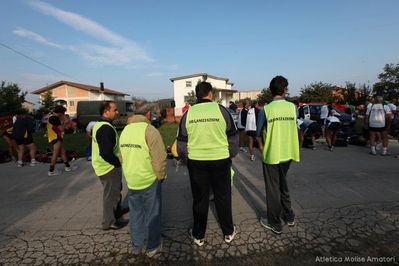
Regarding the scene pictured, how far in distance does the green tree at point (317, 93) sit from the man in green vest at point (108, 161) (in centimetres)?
3267

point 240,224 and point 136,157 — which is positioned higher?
point 136,157

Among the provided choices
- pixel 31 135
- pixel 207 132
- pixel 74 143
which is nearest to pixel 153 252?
pixel 207 132

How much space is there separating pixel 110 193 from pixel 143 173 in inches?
38.2

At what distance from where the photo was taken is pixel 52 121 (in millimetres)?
6238

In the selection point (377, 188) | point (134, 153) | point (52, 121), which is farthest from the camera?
point (52, 121)

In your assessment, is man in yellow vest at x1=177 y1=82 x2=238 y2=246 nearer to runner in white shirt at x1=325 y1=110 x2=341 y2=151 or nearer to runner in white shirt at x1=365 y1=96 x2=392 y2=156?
runner in white shirt at x1=365 y1=96 x2=392 y2=156

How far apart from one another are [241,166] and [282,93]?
367cm

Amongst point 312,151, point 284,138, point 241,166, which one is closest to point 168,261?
point 284,138

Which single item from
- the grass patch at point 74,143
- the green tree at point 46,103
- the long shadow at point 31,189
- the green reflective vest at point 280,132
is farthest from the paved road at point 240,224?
the green tree at point 46,103

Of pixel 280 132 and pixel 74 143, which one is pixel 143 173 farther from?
pixel 74 143

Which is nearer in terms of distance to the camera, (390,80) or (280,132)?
(280,132)

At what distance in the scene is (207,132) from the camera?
2705mm

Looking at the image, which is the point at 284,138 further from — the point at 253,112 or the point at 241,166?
the point at 253,112

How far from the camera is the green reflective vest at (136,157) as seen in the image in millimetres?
2639
